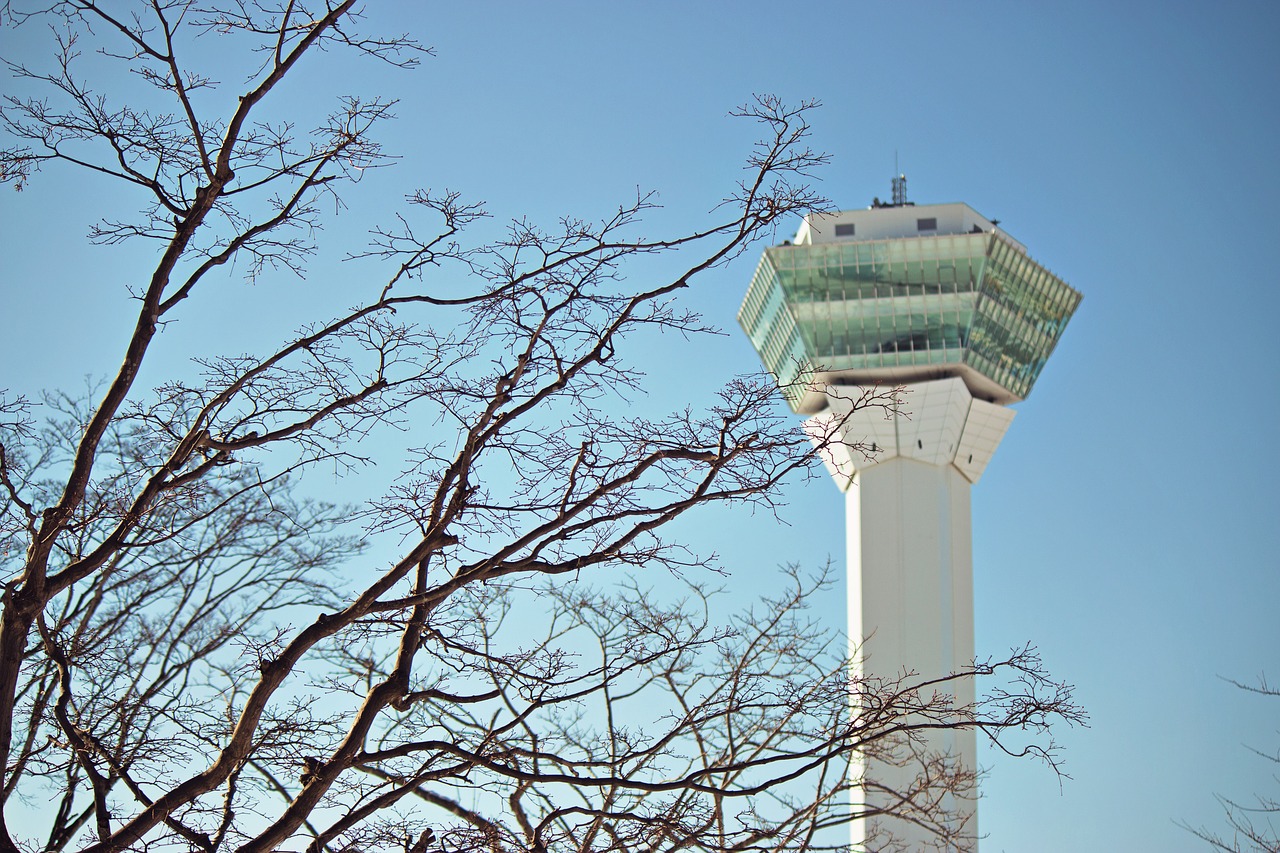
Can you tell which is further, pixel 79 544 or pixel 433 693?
pixel 79 544

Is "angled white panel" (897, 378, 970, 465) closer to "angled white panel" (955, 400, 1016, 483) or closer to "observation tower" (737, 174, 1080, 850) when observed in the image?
"observation tower" (737, 174, 1080, 850)

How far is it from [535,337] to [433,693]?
202 cm

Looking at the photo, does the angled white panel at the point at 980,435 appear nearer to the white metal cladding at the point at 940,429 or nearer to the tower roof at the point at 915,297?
the white metal cladding at the point at 940,429

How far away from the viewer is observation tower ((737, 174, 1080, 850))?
73.4 metres

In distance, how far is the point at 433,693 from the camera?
7.42 metres

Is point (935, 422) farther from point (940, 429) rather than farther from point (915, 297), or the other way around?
point (915, 297)

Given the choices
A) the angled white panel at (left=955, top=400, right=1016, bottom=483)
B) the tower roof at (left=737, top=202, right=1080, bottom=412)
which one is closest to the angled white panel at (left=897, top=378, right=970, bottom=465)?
the angled white panel at (left=955, top=400, right=1016, bottom=483)

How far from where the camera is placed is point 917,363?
7575 centimetres

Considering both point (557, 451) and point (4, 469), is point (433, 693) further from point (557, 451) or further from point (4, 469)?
point (4, 469)

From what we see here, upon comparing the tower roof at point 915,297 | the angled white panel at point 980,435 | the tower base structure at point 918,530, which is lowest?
the tower base structure at point 918,530

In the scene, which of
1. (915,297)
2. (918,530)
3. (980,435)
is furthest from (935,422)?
(915,297)

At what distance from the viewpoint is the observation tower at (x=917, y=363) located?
73.4 metres

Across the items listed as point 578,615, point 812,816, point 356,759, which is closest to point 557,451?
point 356,759

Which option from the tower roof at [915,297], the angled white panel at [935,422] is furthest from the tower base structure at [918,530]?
the tower roof at [915,297]
